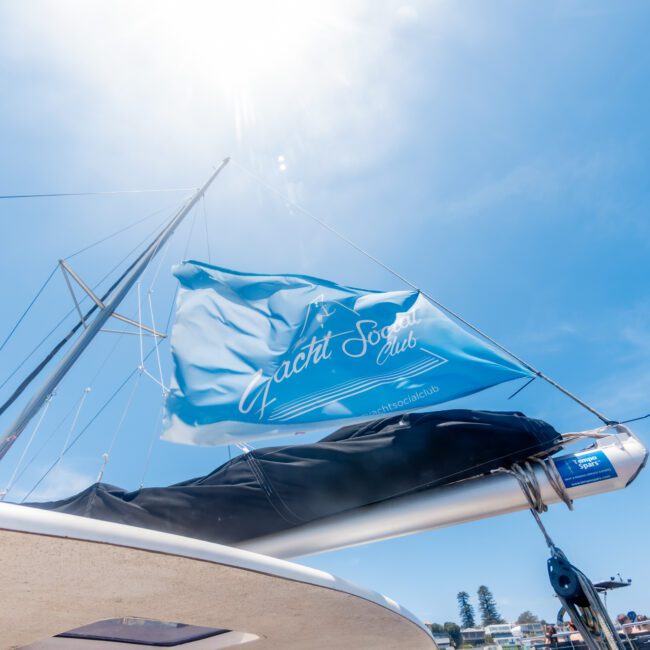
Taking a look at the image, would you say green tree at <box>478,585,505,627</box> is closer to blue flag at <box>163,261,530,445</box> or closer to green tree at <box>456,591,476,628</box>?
green tree at <box>456,591,476,628</box>

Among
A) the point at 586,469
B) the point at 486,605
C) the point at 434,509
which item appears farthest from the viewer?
the point at 486,605

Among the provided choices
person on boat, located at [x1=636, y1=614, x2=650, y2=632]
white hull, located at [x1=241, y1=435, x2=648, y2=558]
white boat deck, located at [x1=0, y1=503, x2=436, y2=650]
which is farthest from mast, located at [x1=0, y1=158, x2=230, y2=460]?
person on boat, located at [x1=636, y1=614, x2=650, y2=632]

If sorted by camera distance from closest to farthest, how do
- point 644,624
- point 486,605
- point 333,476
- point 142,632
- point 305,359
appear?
point 333,476, point 305,359, point 142,632, point 644,624, point 486,605

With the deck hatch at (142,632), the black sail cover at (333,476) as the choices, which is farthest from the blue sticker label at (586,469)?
the deck hatch at (142,632)

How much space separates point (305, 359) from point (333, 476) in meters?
1.03

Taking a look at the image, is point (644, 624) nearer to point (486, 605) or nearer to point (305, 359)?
point (305, 359)

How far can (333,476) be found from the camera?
2.40 metres

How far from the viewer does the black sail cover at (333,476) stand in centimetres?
231

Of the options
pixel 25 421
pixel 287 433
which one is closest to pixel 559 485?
pixel 287 433

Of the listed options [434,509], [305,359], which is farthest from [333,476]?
[305,359]

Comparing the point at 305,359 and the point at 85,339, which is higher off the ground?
the point at 85,339

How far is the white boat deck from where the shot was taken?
5.47 ft

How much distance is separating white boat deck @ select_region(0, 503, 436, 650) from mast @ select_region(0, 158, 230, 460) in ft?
4.25

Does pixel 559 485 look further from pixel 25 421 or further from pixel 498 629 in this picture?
pixel 498 629
